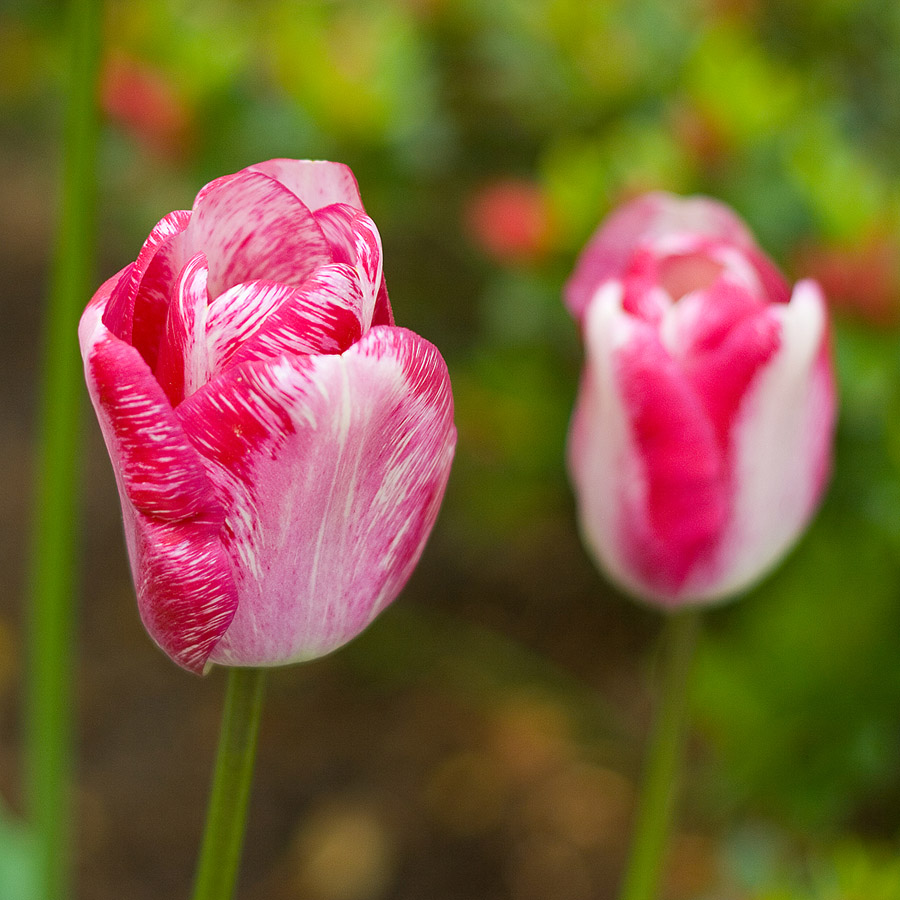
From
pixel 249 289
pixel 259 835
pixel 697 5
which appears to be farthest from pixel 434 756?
pixel 249 289

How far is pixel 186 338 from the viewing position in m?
0.20

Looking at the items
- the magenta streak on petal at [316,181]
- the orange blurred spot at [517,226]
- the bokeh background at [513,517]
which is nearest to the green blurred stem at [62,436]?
Answer: the magenta streak on petal at [316,181]

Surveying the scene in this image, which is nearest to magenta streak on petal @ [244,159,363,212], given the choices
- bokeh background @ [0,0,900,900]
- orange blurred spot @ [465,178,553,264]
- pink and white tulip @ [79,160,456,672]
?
pink and white tulip @ [79,160,456,672]

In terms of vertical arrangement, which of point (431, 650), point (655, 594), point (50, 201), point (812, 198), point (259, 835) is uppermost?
point (812, 198)

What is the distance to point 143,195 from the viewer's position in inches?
42.4

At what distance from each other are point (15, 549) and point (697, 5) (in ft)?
3.40

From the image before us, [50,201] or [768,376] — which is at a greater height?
[768,376]

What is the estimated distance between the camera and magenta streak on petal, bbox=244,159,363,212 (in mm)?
224

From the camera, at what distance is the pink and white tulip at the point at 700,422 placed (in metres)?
0.30

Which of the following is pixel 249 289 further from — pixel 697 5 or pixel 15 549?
pixel 15 549

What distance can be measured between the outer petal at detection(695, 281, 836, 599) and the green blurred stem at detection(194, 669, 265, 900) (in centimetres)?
16

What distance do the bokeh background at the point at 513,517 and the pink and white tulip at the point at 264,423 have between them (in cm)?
47

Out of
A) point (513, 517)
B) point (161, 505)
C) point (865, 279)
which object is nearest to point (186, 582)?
point (161, 505)

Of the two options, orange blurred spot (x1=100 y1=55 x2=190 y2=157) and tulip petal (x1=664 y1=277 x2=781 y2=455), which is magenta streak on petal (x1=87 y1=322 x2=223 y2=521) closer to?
tulip petal (x1=664 y1=277 x2=781 y2=455)
